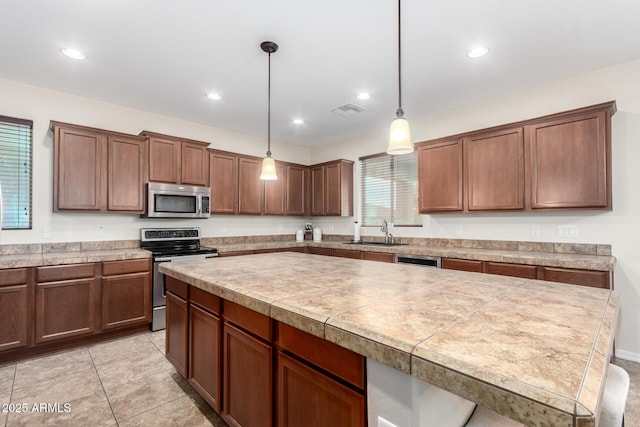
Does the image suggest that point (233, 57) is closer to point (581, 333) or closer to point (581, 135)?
point (581, 333)

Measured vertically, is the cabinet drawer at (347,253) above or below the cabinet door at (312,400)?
above

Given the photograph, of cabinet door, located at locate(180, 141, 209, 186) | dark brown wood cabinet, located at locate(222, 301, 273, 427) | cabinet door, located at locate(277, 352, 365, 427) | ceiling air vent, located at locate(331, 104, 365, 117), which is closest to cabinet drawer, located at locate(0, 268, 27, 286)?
cabinet door, located at locate(180, 141, 209, 186)

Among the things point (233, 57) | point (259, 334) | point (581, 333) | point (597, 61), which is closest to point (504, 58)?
point (597, 61)

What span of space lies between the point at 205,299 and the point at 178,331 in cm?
62

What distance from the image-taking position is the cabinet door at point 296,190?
5414 millimetres

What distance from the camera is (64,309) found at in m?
3.04

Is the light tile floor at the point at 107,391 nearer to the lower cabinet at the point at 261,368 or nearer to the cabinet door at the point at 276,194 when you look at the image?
the lower cabinet at the point at 261,368

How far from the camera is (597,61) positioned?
2842 mm

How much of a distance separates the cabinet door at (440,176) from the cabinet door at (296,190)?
2.26 metres

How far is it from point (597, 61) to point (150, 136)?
4.76 meters

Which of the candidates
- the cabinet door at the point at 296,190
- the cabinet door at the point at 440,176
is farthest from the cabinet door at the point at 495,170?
the cabinet door at the point at 296,190

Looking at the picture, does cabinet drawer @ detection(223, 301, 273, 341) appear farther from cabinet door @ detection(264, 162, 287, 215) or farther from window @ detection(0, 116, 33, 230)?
cabinet door @ detection(264, 162, 287, 215)

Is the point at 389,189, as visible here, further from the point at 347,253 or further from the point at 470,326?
the point at 470,326

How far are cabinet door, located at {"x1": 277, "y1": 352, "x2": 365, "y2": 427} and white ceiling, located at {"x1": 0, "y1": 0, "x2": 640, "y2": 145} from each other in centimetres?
225
